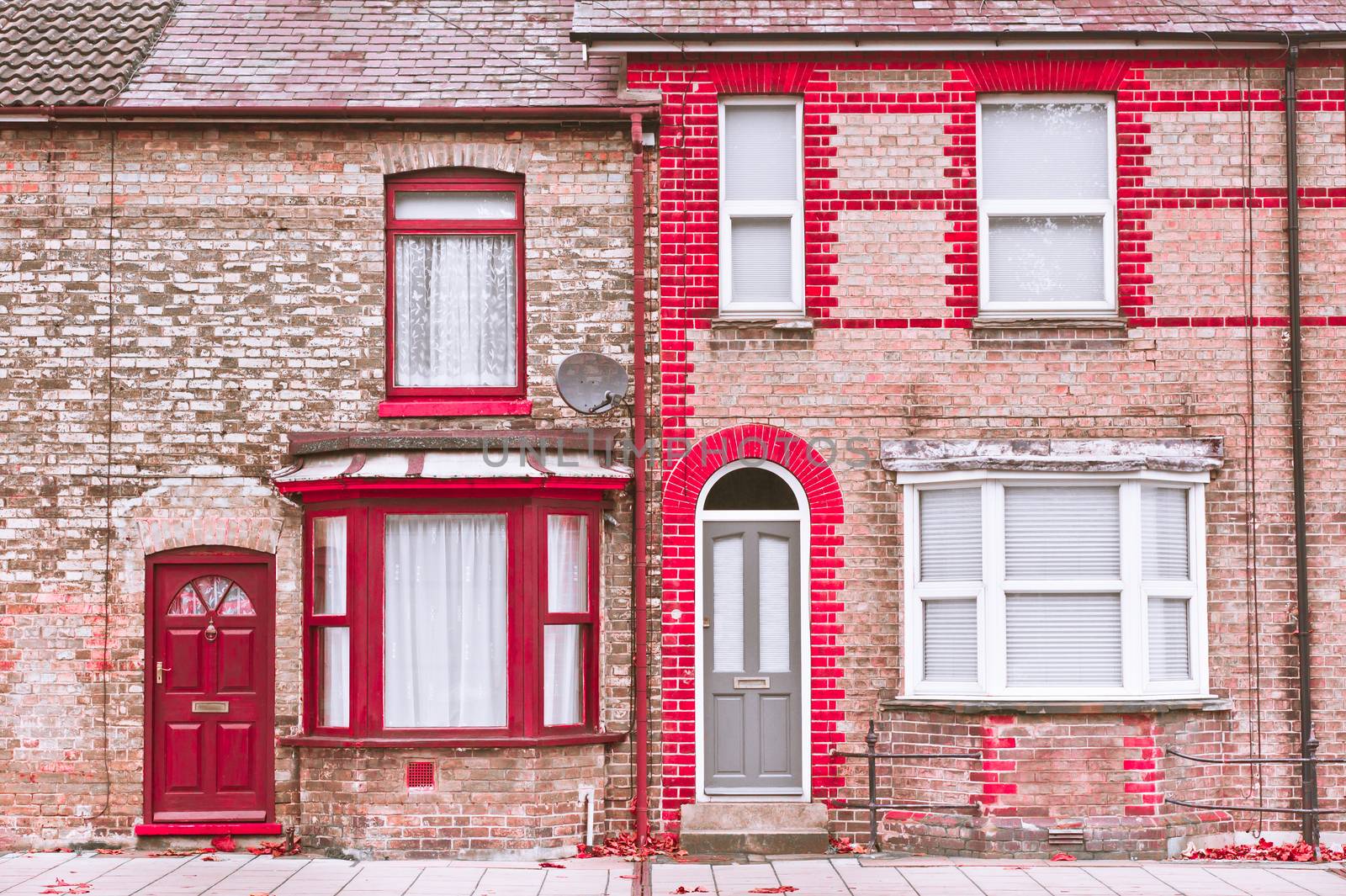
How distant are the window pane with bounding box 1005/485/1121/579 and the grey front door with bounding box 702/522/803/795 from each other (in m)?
1.79

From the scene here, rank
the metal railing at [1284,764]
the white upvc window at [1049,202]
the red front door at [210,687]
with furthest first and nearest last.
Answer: the white upvc window at [1049,202]
the red front door at [210,687]
the metal railing at [1284,764]

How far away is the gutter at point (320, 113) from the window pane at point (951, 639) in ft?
15.5

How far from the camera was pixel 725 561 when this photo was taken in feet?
40.4

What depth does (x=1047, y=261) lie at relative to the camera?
40.8 ft

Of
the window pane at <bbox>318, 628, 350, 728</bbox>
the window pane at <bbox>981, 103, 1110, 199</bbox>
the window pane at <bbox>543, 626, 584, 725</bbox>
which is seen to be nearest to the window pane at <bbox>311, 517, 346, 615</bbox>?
the window pane at <bbox>318, 628, 350, 728</bbox>

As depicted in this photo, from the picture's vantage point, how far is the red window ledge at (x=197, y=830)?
470 inches

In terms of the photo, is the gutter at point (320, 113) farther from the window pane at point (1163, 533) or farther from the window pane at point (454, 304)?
the window pane at point (1163, 533)

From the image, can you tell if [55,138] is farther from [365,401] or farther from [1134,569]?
[1134,569]

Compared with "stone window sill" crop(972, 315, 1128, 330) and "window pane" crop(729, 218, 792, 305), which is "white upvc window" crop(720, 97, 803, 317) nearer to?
"window pane" crop(729, 218, 792, 305)

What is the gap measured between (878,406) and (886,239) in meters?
1.39

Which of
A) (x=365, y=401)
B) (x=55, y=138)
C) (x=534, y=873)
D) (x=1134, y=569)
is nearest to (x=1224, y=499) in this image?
(x=1134, y=569)

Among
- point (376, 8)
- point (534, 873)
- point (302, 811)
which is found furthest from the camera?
point (376, 8)

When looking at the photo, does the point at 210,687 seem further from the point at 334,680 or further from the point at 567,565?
the point at 567,565

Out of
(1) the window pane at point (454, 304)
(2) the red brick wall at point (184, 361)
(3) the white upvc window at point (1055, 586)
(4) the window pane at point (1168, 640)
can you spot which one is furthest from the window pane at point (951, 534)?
(1) the window pane at point (454, 304)
